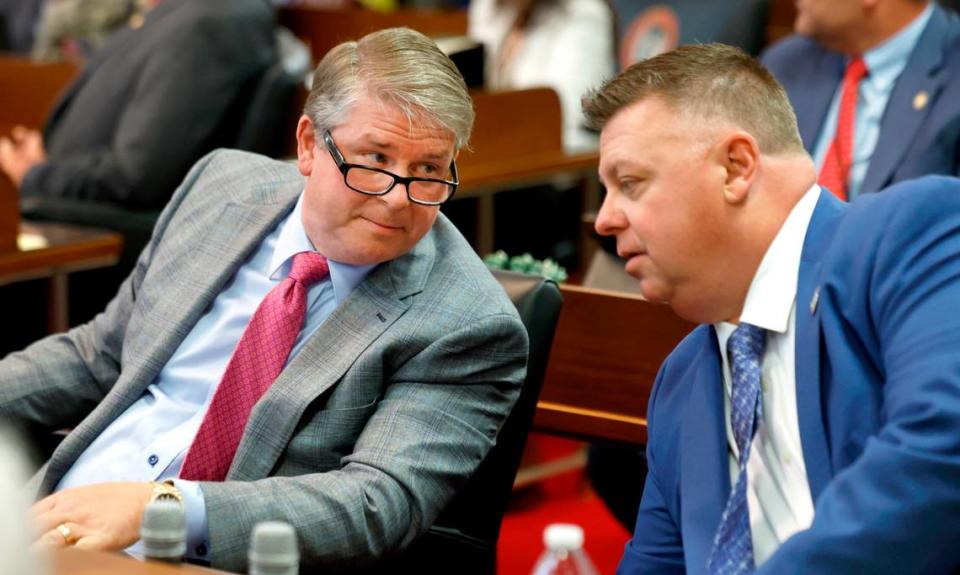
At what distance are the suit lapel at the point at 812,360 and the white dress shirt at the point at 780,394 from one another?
17mm

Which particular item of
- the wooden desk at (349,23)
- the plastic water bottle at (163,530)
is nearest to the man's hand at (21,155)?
the wooden desk at (349,23)

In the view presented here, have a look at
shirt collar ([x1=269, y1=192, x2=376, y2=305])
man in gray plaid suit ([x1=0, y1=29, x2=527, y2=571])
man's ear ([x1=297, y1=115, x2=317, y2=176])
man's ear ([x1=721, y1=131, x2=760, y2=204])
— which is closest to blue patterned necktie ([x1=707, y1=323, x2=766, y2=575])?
man's ear ([x1=721, y1=131, x2=760, y2=204])

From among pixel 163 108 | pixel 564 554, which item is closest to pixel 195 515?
pixel 564 554

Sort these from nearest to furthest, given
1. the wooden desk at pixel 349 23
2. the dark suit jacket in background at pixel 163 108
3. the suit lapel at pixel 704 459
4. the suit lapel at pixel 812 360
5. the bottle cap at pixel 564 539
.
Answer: the bottle cap at pixel 564 539, the suit lapel at pixel 812 360, the suit lapel at pixel 704 459, the dark suit jacket in background at pixel 163 108, the wooden desk at pixel 349 23

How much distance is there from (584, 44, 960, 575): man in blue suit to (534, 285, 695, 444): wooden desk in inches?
24.3

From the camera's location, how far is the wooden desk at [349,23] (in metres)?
5.68

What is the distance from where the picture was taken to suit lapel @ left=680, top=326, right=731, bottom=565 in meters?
1.77

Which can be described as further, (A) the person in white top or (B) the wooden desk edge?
(A) the person in white top

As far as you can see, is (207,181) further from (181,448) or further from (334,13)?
(334,13)

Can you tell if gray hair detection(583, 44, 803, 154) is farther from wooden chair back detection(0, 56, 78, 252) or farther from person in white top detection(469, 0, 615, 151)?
wooden chair back detection(0, 56, 78, 252)

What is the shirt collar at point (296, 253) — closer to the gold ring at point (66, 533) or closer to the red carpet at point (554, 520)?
the gold ring at point (66, 533)

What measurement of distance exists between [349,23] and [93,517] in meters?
4.08

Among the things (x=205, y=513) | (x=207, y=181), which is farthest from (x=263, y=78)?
(x=205, y=513)

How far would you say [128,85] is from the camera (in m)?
4.52
